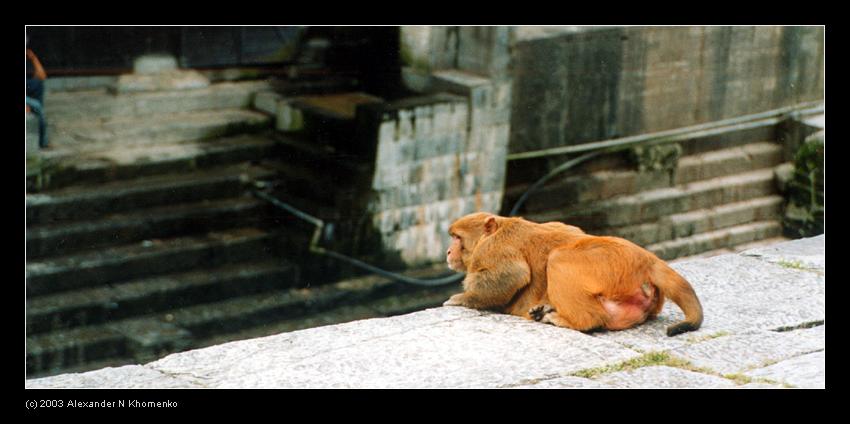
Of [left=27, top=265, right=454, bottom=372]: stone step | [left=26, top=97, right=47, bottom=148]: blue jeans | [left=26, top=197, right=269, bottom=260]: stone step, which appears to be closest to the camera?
[left=27, top=265, right=454, bottom=372]: stone step

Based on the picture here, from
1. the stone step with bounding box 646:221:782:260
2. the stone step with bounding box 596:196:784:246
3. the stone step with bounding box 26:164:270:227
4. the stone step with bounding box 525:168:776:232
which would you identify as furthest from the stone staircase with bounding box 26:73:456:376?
the stone step with bounding box 646:221:782:260

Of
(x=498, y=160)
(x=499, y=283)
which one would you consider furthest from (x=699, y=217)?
(x=499, y=283)

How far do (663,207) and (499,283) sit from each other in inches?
447

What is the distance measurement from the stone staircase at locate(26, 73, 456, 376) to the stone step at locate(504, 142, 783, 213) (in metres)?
2.08

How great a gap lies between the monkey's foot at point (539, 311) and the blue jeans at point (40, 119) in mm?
7623

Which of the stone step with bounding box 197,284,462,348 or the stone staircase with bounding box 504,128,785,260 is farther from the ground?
the stone staircase with bounding box 504,128,785,260

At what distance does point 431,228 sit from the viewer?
1382 centimetres

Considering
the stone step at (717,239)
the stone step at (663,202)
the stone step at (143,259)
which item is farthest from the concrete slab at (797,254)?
the stone step at (717,239)

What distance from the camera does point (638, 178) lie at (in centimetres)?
1614

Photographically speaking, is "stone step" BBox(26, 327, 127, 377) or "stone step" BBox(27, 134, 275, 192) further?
"stone step" BBox(27, 134, 275, 192)

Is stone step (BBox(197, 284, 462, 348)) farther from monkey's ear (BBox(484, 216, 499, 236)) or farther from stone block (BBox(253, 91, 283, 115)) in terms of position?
monkey's ear (BBox(484, 216, 499, 236))

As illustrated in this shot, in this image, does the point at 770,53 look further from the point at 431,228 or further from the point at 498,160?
the point at 431,228

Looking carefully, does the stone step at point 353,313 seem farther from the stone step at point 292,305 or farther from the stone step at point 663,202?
the stone step at point 663,202

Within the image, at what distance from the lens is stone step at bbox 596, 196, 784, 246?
16.2 m
